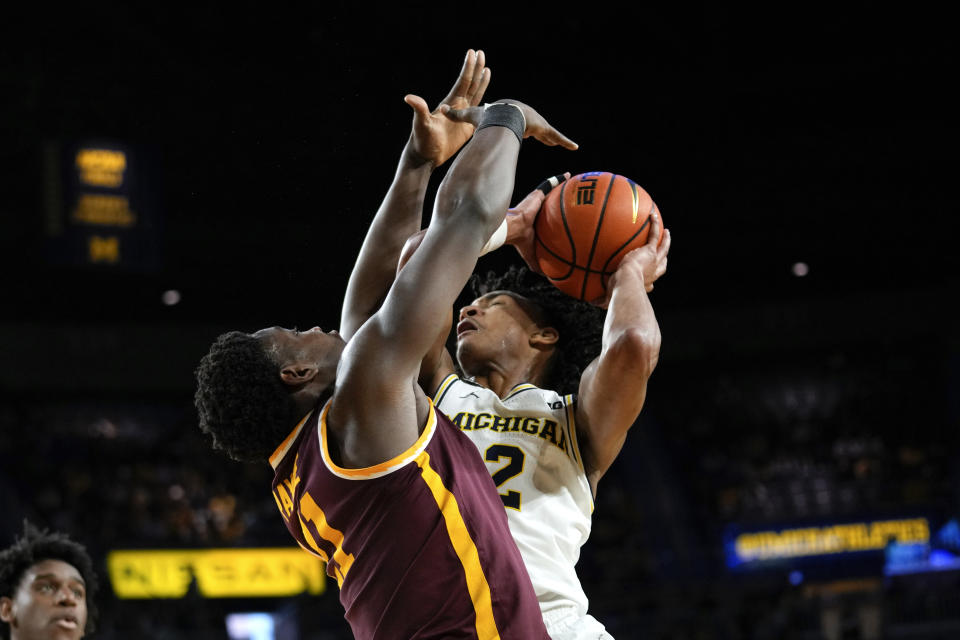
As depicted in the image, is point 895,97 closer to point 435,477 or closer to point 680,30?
point 680,30

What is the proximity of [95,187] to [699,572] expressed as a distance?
926 centimetres

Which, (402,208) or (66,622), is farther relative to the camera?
(66,622)

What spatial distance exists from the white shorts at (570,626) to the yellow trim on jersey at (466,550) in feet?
1.75

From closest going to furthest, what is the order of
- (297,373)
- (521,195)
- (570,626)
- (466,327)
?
1. (297,373)
2. (570,626)
3. (466,327)
4. (521,195)

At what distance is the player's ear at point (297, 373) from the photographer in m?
2.89

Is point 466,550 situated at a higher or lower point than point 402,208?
lower

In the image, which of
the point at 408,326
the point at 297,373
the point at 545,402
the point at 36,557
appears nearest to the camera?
the point at 408,326

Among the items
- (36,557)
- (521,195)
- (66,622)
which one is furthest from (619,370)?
(521,195)

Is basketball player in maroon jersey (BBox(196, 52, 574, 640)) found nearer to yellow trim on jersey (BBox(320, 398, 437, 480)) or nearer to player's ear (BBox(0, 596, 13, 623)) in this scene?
yellow trim on jersey (BBox(320, 398, 437, 480))

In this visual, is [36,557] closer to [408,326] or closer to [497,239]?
Result: [497,239]

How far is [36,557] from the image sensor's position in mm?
4707

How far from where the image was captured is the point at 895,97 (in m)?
18.0

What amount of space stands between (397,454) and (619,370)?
0.95m

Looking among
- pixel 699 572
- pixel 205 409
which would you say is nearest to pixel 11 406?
pixel 699 572
